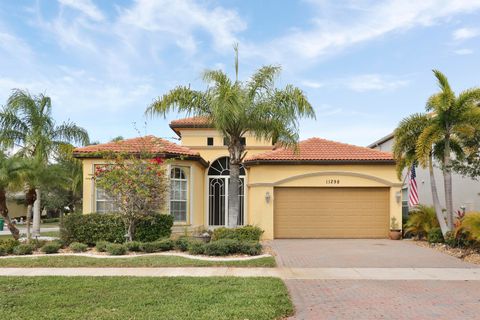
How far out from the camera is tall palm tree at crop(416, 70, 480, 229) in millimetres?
13953

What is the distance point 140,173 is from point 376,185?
1000 cm

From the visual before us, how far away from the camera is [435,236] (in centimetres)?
1586

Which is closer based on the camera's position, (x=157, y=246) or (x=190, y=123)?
(x=157, y=246)

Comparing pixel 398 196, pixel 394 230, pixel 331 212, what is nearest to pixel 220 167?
pixel 331 212

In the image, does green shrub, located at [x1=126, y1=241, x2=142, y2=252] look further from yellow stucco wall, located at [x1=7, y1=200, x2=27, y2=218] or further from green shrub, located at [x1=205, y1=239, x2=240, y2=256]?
yellow stucco wall, located at [x1=7, y1=200, x2=27, y2=218]

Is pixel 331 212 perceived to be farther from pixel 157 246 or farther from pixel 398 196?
pixel 157 246

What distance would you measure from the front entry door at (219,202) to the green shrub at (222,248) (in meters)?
8.23

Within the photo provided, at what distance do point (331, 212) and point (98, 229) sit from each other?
9.52m

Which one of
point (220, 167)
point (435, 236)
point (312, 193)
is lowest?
point (435, 236)

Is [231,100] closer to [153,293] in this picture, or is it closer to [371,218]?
[153,293]

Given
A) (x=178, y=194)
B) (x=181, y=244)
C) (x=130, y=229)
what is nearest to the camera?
(x=181, y=244)

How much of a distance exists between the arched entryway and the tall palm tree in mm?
9347

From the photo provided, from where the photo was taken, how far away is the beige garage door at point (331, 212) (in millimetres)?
18250

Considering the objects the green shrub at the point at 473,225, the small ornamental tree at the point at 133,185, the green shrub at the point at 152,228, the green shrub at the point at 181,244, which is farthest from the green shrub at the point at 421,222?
the small ornamental tree at the point at 133,185
